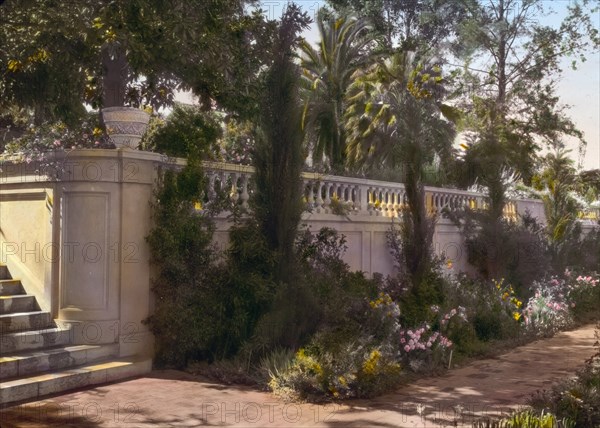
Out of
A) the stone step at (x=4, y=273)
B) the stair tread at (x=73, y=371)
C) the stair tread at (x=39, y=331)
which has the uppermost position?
the stone step at (x=4, y=273)

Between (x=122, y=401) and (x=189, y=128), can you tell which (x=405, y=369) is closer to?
(x=122, y=401)

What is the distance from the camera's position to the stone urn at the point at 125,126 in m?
Result: 8.99

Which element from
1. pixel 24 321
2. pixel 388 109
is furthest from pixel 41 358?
pixel 388 109

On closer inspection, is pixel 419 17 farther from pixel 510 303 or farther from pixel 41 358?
pixel 41 358

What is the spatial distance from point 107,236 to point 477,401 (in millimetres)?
4796

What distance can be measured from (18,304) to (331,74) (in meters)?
17.5

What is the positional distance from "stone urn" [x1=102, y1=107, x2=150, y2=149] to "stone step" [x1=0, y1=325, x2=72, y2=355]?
2.41 meters

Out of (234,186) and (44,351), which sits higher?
(234,186)

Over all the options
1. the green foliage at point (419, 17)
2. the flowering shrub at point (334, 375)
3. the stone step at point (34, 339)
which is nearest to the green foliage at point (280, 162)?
the flowering shrub at point (334, 375)

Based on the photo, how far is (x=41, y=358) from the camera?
8008 millimetres

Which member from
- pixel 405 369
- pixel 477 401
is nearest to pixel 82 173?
pixel 405 369

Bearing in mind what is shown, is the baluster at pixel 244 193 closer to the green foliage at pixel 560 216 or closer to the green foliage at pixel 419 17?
the green foliage at pixel 560 216

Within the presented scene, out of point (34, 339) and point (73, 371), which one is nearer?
point (73, 371)

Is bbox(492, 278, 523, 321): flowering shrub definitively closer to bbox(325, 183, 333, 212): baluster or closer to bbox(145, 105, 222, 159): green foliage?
bbox(325, 183, 333, 212): baluster
